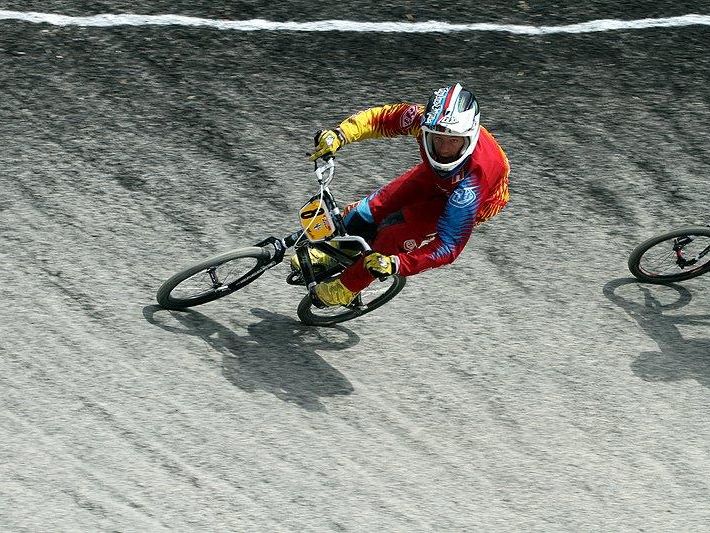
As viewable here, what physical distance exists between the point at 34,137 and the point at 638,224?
6026mm

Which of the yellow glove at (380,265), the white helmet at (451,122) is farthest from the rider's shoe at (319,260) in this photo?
the white helmet at (451,122)

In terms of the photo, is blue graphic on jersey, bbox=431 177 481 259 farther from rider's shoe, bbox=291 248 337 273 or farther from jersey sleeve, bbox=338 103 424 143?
rider's shoe, bbox=291 248 337 273

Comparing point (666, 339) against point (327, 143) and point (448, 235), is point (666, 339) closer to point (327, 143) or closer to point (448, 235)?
point (448, 235)

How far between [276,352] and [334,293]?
77 centimetres

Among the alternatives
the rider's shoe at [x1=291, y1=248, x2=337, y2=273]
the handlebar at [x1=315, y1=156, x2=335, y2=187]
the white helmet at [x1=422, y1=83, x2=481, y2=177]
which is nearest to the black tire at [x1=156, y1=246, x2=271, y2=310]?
the rider's shoe at [x1=291, y1=248, x2=337, y2=273]

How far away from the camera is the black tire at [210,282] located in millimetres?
8273

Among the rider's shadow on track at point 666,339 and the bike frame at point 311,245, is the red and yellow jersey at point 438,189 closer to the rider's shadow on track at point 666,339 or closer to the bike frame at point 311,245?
the bike frame at point 311,245

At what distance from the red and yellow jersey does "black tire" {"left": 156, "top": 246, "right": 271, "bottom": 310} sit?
103 centimetres

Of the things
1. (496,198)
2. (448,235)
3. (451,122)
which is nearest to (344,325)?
(448,235)

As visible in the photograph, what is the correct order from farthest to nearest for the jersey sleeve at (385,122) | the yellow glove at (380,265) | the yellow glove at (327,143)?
the jersey sleeve at (385,122), the yellow glove at (327,143), the yellow glove at (380,265)

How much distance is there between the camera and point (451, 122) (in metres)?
7.33

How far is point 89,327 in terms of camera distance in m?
8.39

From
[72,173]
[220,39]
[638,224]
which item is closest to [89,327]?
[72,173]

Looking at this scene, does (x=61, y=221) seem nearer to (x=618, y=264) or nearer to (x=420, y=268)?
(x=420, y=268)
